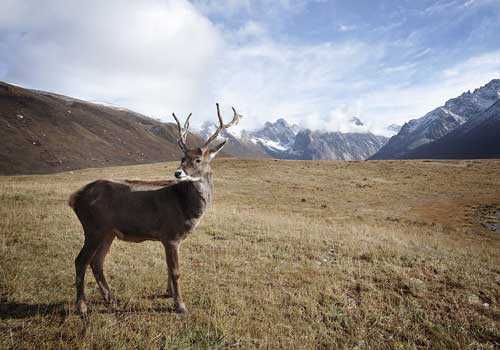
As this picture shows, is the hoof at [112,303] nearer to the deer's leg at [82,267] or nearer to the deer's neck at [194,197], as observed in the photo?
the deer's leg at [82,267]

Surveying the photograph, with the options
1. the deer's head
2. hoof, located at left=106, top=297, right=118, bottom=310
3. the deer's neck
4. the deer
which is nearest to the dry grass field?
hoof, located at left=106, top=297, right=118, bottom=310

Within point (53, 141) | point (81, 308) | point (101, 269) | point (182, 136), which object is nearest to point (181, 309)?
point (81, 308)

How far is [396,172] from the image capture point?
152 feet

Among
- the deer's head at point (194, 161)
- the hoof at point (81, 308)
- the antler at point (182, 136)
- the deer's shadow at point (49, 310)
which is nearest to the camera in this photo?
the deer's shadow at point (49, 310)

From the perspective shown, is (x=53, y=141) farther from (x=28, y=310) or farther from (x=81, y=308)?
(x=81, y=308)

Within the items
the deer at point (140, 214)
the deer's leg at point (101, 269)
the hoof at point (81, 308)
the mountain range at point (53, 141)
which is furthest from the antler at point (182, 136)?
the mountain range at point (53, 141)

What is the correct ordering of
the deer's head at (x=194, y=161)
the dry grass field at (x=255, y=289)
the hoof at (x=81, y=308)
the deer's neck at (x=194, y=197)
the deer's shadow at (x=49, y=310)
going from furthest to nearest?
the deer's neck at (x=194, y=197)
the deer's head at (x=194, y=161)
the hoof at (x=81, y=308)
the deer's shadow at (x=49, y=310)
the dry grass field at (x=255, y=289)

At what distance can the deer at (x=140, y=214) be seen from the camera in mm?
6559

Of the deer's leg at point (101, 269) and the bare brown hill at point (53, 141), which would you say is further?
the bare brown hill at point (53, 141)

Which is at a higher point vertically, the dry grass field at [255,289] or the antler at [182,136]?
the antler at [182,136]

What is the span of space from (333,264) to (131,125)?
211326mm

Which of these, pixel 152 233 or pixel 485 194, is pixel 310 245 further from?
pixel 485 194

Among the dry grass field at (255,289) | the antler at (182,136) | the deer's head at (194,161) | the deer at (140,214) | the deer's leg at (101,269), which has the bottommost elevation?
the dry grass field at (255,289)

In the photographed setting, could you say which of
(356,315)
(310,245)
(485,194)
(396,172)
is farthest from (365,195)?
(356,315)
